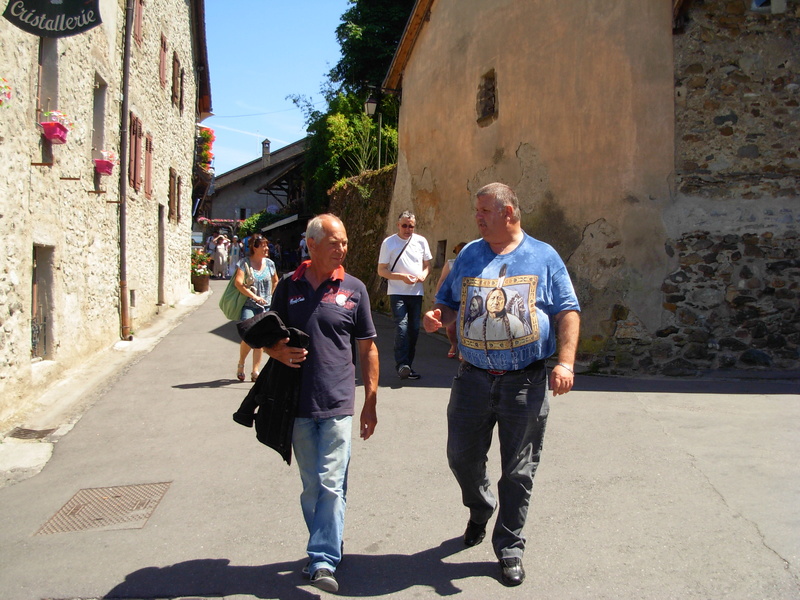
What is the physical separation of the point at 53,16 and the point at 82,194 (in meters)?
3.08

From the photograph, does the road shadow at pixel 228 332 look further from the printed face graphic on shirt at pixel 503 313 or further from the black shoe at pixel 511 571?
the black shoe at pixel 511 571

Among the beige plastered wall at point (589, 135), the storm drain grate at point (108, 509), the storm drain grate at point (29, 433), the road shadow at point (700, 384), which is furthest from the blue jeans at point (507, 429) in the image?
the beige plastered wall at point (589, 135)

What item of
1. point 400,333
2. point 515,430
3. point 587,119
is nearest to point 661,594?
point 515,430

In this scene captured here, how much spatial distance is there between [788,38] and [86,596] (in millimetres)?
9208

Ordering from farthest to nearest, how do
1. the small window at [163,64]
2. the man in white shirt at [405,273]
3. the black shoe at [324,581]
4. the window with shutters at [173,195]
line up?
the window with shutters at [173,195]
the small window at [163,64]
the man in white shirt at [405,273]
the black shoe at [324,581]

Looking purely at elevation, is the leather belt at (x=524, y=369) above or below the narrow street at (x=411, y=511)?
above

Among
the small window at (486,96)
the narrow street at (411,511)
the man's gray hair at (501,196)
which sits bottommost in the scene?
the narrow street at (411,511)

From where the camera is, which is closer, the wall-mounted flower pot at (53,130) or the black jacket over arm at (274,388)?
the black jacket over arm at (274,388)

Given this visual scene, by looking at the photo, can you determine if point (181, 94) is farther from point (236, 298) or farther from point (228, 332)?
point (236, 298)

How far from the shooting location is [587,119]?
30.5ft

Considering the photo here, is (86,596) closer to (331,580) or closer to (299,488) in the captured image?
(331,580)

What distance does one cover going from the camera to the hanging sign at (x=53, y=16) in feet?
19.5

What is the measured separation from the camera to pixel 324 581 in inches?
125

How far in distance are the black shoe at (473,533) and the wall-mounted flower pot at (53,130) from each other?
5690 mm
